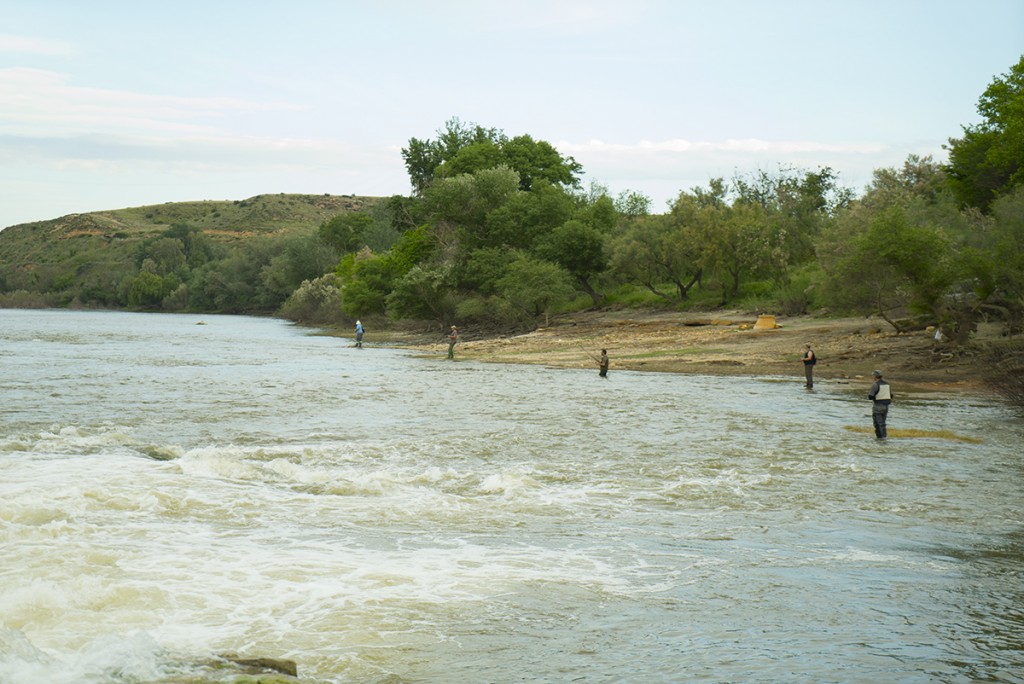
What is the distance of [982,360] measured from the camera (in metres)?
33.2

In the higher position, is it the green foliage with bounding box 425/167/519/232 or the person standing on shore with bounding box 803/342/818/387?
the green foliage with bounding box 425/167/519/232

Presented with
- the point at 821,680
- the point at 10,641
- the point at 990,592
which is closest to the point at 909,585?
the point at 990,592

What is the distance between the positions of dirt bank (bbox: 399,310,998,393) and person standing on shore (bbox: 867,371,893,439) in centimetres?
1145

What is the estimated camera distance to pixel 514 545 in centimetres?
1395

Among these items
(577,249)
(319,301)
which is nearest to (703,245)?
(577,249)

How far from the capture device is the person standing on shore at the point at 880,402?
2322cm

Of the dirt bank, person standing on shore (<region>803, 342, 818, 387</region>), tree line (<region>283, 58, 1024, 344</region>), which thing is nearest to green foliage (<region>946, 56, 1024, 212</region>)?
tree line (<region>283, 58, 1024, 344</region>)

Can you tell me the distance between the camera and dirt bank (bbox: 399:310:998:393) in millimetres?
37312

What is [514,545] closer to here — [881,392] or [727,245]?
[881,392]

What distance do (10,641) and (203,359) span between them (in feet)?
152

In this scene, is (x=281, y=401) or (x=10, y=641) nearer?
(x=10, y=641)

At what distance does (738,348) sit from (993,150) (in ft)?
64.2

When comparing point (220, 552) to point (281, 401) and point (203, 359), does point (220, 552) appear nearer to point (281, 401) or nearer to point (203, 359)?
point (281, 401)

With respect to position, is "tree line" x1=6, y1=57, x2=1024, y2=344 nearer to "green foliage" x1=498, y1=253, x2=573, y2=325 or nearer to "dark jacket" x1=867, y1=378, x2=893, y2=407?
"green foliage" x1=498, y1=253, x2=573, y2=325
